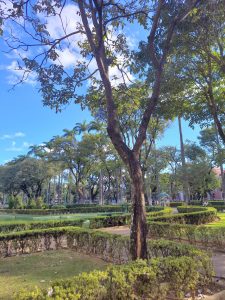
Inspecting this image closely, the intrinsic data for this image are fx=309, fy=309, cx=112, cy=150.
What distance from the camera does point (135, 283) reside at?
4484 mm

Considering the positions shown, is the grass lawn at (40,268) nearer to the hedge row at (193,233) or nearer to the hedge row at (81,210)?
the hedge row at (193,233)

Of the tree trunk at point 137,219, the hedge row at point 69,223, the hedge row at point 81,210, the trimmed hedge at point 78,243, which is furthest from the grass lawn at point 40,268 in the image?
the hedge row at point 81,210

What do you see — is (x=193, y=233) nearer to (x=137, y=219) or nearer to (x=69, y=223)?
(x=137, y=219)

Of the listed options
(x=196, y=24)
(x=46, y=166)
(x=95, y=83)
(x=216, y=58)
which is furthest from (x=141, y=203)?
(x=46, y=166)

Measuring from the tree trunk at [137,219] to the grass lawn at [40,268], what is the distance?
171 cm

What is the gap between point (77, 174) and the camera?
4766 centimetres

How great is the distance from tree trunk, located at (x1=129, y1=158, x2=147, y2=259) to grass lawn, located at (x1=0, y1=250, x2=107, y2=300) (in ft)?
5.62

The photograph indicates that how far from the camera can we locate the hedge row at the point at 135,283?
382cm

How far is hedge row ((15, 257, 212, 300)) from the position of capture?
3.82 meters

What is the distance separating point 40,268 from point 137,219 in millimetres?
3612

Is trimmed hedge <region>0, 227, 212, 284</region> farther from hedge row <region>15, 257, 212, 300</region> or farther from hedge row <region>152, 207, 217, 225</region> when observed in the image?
hedge row <region>152, 207, 217, 225</region>

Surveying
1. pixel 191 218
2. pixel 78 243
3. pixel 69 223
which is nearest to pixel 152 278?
pixel 78 243

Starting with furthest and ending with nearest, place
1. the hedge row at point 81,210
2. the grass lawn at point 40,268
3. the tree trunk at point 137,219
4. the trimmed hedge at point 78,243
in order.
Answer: the hedge row at point 81,210, the trimmed hedge at point 78,243, the grass lawn at point 40,268, the tree trunk at point 137,219

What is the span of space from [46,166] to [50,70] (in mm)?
47142
